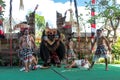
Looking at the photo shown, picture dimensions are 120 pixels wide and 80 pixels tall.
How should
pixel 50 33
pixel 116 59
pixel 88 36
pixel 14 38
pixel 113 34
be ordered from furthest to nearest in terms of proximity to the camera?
pixel 113 34
pixel 116 59
pixel 88 36
pixel 14 38
pixel 50 33

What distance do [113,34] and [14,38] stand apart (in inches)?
216

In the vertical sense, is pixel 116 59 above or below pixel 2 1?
below

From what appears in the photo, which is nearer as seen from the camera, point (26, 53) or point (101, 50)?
point (26, 53)

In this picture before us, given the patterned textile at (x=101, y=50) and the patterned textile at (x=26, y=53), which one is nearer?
the patterned textile at (x=26, y=53)

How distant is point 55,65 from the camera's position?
486 inches

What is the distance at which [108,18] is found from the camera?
17.9m

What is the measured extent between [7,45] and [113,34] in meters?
5.66

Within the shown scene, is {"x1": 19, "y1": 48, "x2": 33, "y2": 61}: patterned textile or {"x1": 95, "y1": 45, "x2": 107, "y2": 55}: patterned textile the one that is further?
{"x1": 95, "y1": 45, "x2": 107, "y2": 55}: patterned textile

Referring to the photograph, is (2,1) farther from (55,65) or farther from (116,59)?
(116,59)

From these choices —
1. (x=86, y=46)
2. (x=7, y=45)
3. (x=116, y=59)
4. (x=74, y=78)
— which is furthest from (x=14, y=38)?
(x=74, y=78)

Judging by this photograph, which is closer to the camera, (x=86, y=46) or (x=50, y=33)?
(x=50, y=33)

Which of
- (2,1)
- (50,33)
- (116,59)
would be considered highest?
(2,1)

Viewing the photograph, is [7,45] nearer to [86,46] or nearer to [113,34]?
[86,46]

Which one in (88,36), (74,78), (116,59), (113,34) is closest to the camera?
(74,78)
